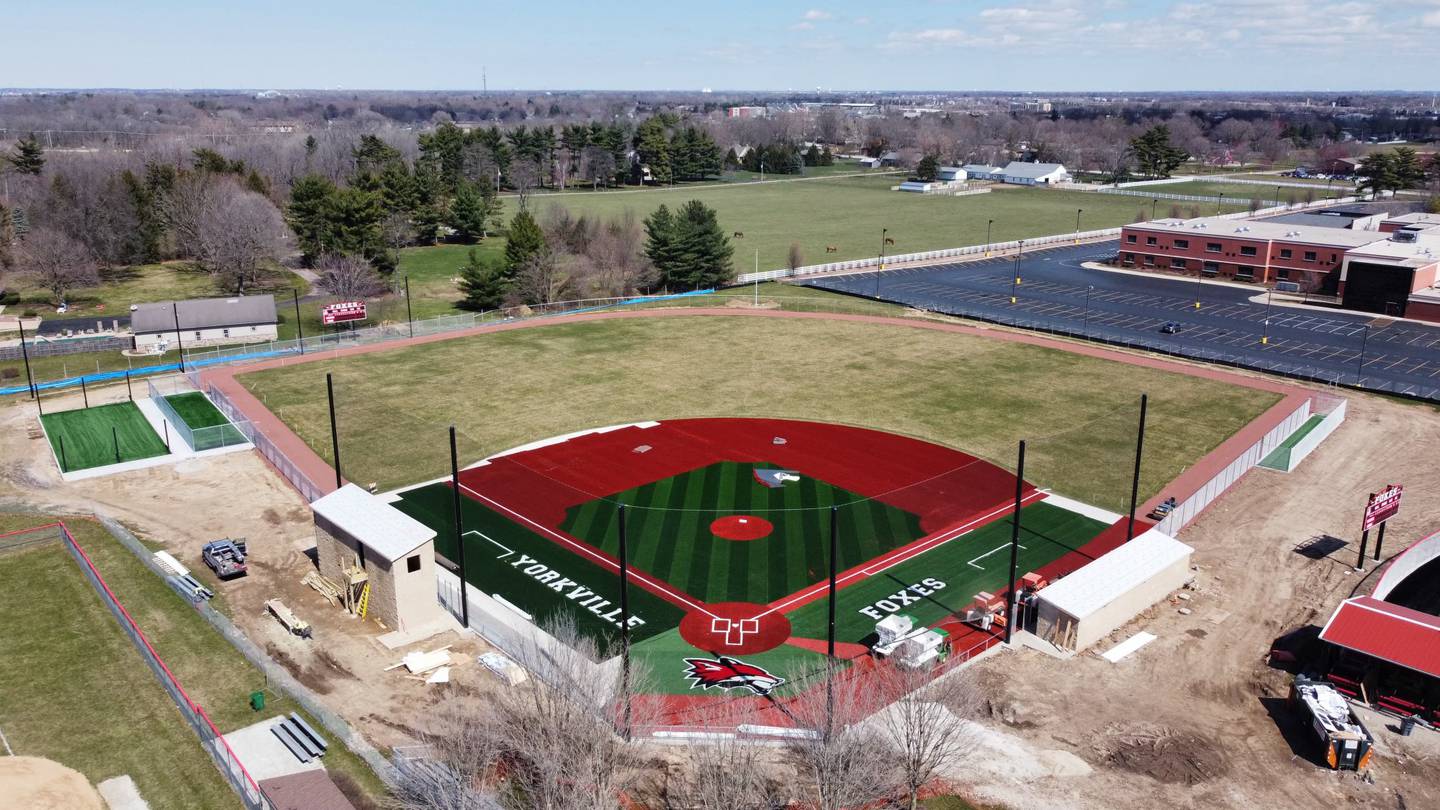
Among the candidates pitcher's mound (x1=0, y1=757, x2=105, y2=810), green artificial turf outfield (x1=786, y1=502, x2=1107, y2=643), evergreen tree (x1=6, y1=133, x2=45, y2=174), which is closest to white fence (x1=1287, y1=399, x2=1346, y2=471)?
green artificial turf outfield (x1=786, y1=502, x2=1107, y2=643)

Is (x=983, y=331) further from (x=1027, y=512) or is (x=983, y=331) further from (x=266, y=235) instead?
(x=266, y=235)

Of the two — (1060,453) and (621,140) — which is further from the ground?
(621,140)

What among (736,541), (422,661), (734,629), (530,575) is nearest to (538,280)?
(736,541)

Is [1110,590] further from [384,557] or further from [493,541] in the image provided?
[384,557]

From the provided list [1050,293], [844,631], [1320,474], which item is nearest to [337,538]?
[844,631]

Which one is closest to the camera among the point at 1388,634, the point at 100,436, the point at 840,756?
the point at 840,756

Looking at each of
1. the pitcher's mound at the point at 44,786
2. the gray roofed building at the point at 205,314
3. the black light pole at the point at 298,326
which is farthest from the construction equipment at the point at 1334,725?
the gray roofed building at the point at 205,314
